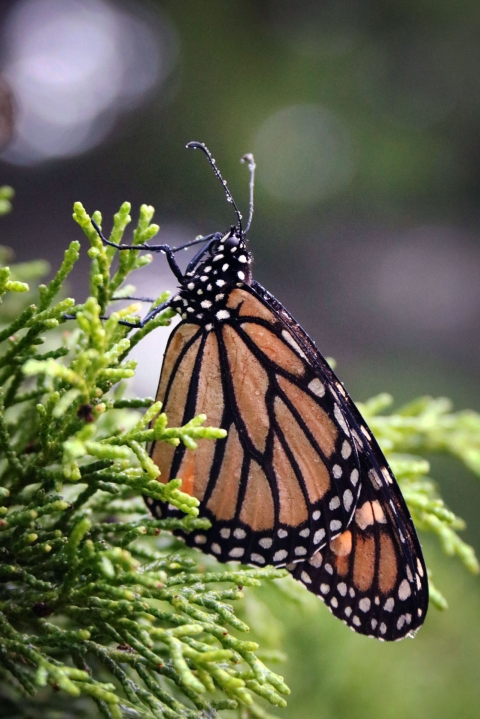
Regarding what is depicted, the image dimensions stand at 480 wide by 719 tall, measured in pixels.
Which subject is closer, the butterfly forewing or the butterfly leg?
the butterfly leg

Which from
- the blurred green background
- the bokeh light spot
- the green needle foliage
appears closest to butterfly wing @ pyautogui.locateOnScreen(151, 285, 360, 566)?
the green needle foliage

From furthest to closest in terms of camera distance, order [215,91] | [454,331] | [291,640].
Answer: [454,331] < [215,91] < [291,640]

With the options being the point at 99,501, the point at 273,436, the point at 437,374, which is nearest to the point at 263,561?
the point at 273,436

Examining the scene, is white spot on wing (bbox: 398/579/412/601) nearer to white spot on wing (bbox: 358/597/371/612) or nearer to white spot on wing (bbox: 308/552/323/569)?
white spot on wing (bbox: 358/597/371/612)

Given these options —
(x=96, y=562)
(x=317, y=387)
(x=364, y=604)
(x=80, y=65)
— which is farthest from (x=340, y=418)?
(x=80, y=65)

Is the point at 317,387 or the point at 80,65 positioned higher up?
the point at 80,65

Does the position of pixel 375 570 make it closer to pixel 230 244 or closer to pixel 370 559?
pixel 370 559

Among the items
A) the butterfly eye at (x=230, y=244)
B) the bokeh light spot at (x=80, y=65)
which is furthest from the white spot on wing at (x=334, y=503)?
the bokeh light spot at (x=80, y=65)

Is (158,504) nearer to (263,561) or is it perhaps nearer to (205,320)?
(263,561)
